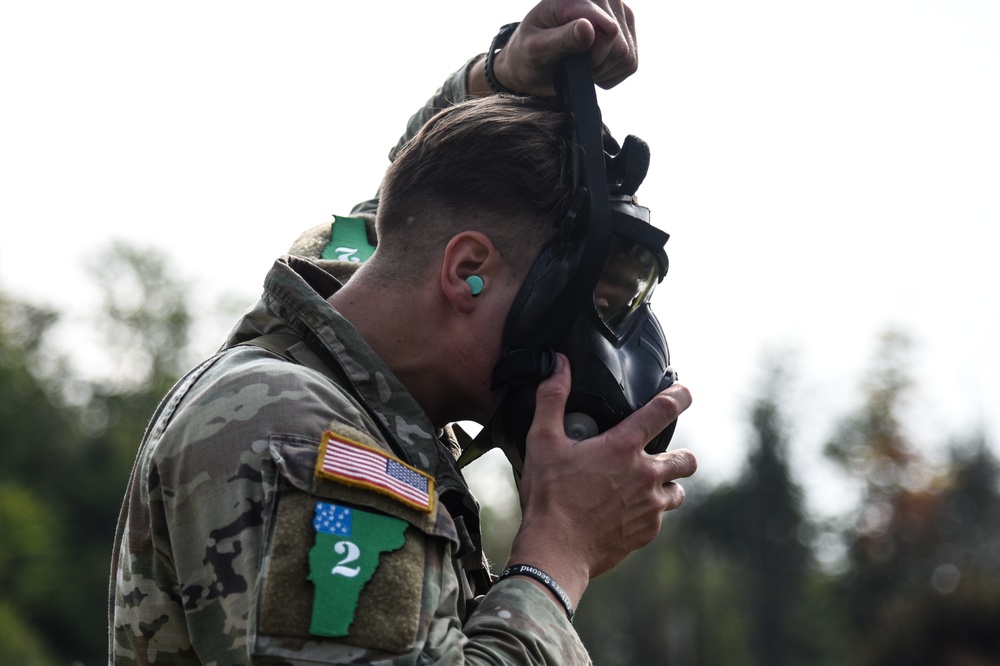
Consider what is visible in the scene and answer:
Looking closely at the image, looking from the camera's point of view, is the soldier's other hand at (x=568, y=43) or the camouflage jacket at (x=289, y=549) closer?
the camouflage jacket at (x=289, y=549)

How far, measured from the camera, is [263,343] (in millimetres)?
2764

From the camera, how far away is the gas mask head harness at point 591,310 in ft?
9.23

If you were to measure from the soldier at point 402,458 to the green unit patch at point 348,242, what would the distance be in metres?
0.91

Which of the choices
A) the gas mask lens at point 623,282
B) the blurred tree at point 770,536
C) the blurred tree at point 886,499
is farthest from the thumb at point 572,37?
the blurred tree at point 770,536

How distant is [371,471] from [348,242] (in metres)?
1.98

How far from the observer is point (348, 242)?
412cm

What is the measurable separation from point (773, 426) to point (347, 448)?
63808mm

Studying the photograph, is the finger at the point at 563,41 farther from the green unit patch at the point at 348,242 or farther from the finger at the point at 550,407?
the green unit patch at the point at 348,242

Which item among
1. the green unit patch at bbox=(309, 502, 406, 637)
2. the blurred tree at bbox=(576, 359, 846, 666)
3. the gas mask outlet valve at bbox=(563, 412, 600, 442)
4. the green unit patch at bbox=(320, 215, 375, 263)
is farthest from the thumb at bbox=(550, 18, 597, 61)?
the blurred tree at bbox=(576, 359, 846, 666)

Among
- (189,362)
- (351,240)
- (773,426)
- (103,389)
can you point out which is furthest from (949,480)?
(351,240)

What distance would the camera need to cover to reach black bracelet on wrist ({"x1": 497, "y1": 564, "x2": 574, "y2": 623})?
2504 millimetres

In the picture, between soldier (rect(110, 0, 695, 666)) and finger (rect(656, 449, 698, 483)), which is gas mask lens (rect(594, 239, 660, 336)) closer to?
soldier (rect(110, 0, 695, 666))

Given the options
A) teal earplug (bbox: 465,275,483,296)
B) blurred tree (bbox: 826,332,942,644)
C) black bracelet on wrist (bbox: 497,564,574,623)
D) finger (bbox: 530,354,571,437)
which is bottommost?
blurred tree (bbox: 826,332,942,644)

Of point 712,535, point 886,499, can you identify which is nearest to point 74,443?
point 886,499
